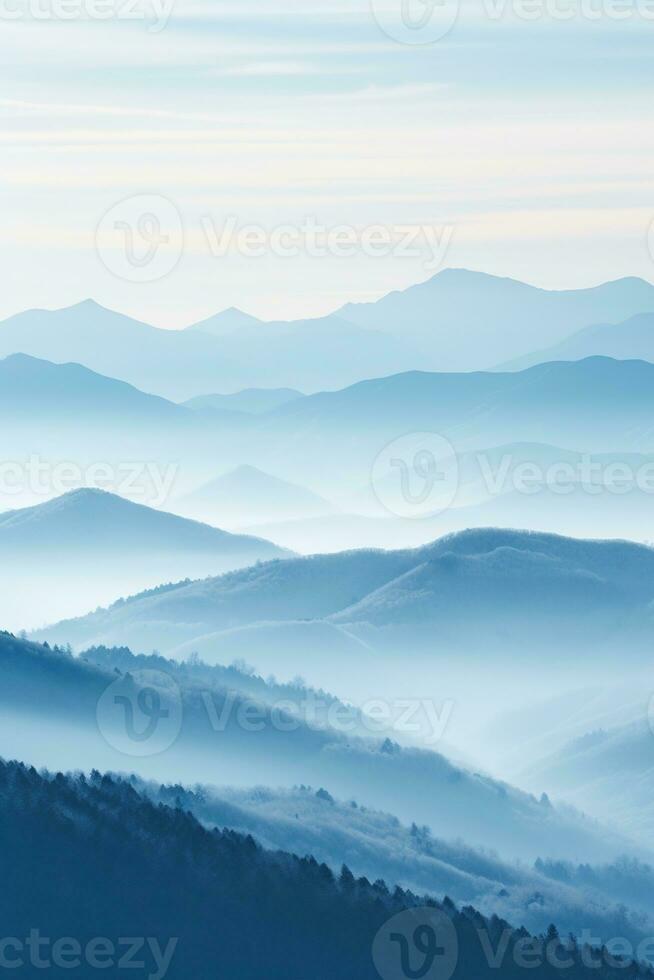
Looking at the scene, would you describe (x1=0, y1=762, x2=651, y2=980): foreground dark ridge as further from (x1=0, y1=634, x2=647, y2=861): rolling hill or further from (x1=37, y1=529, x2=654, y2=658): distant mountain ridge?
(x1=37, y1=529, x2=654, y2=658): distant mountain ridge

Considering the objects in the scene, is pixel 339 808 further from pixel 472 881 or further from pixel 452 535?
→ pixel 452 535

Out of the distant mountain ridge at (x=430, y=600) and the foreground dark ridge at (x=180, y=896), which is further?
the distant mountain ridge at (x=430, y=600)

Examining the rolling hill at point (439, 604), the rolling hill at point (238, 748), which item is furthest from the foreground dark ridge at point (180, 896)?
the rolling hill at point (439, 604)

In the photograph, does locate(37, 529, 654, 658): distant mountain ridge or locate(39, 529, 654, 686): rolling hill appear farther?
locate(37, 529, 654, 658): distant mountain ridge

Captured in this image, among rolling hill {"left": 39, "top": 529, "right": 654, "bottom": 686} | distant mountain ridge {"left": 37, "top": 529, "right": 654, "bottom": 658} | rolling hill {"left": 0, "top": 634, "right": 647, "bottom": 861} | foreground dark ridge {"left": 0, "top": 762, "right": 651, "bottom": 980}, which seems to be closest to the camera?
foreground dark ridge {"left": 0, "top": 762, "right": 651, "bottom": 980}

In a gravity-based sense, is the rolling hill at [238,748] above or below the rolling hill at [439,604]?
below

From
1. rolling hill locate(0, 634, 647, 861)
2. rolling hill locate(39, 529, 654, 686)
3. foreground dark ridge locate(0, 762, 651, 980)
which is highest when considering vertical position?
rolling hill locate(39, 529, 654, 686)

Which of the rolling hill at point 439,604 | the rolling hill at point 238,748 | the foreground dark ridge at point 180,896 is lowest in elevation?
the foreground dark ridge at point 180,896

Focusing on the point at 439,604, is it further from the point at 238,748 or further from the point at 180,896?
the point at 180,896

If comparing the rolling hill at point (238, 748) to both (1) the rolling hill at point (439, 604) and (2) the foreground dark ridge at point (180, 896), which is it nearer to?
(2) the foreground dark ridge at point (180, 896)

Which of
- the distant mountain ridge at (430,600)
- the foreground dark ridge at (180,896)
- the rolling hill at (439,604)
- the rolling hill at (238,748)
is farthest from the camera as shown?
the distant mountain ridge at (430,600)

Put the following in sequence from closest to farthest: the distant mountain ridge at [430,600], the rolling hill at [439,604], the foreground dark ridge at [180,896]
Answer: the foreground dark ridge at [180,896]
the rolling hill at [439,604]
the distant mountain ridge at [430,600]

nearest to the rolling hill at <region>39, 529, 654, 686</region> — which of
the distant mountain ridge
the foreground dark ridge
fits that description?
the distant mountain ridge
